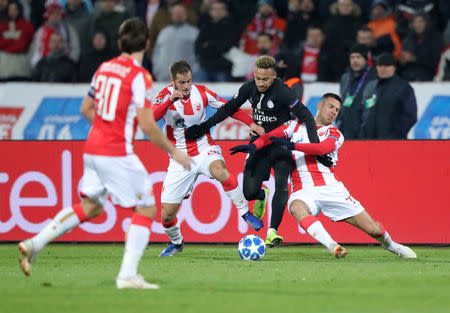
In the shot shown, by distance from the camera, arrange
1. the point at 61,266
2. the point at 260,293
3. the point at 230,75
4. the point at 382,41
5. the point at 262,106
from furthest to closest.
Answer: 1. the point at 230,75
2. the point at 382,41
3. the point at 262,106
4. the point at 61,266
5. the point at 260,293

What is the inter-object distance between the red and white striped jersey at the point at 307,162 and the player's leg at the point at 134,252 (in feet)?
9.95

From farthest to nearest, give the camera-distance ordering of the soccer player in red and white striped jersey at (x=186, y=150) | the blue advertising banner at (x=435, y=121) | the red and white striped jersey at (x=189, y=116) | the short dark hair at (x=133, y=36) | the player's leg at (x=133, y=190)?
the blue advertising banner at (x=435, y=121)
the red and white striped jersey at (x=189, y=116)
the soccer player in red and white striped jersey at (x=186, y=150)
the short dark hair at (x=133, y=36)
the player's leg at (x=133, y=190)

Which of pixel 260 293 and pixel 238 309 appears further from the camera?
pixel 260 293

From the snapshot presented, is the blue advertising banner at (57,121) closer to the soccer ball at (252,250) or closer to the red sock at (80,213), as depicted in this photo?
the soccer ball at (252,250)

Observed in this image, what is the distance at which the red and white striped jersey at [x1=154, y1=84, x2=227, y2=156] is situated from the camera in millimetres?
9898

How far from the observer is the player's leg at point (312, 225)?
353 inches

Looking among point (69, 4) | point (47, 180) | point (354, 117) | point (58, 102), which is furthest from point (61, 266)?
point (69, 4)

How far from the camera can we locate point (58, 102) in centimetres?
1484

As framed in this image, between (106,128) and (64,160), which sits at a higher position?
(106,128)

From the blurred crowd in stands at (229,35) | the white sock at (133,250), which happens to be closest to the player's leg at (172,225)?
the white sock at (133,250)

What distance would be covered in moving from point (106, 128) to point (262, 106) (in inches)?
121

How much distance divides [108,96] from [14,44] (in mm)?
9844

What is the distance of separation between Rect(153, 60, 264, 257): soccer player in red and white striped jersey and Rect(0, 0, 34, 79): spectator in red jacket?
6824 mm

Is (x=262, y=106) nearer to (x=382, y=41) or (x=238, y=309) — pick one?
(x=238, y=309)
